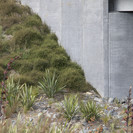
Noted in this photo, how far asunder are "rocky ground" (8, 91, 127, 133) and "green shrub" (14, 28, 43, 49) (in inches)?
144

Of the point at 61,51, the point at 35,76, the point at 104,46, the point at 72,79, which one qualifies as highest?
the point at 104,46

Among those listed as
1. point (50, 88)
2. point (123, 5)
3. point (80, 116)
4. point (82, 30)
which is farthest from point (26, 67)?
point (123, 5)

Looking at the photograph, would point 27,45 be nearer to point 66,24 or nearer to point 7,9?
point 66,24

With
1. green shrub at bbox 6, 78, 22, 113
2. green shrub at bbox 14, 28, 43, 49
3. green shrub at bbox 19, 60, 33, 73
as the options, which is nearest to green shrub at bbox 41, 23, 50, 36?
green shrub at bbox 14, 28, 43, 49

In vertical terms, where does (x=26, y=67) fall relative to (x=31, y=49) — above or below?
below

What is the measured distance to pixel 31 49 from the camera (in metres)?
10.9

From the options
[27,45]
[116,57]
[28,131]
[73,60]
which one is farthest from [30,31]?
[28,131]

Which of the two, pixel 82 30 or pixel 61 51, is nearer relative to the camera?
pixel 82 30

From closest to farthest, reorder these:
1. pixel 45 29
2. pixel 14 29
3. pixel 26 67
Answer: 1. pixel 26 67
2. pixel 14 29
3. pixel 45 29

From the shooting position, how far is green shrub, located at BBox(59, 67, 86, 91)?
9.05 meters

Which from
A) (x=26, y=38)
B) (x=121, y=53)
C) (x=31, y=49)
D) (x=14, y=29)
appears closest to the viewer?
(x=121, y=53)

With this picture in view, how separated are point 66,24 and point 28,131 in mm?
8135

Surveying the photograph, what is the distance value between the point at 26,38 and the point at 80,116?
5668 mm

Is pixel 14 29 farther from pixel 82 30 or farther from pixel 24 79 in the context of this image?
pixel 24 79
